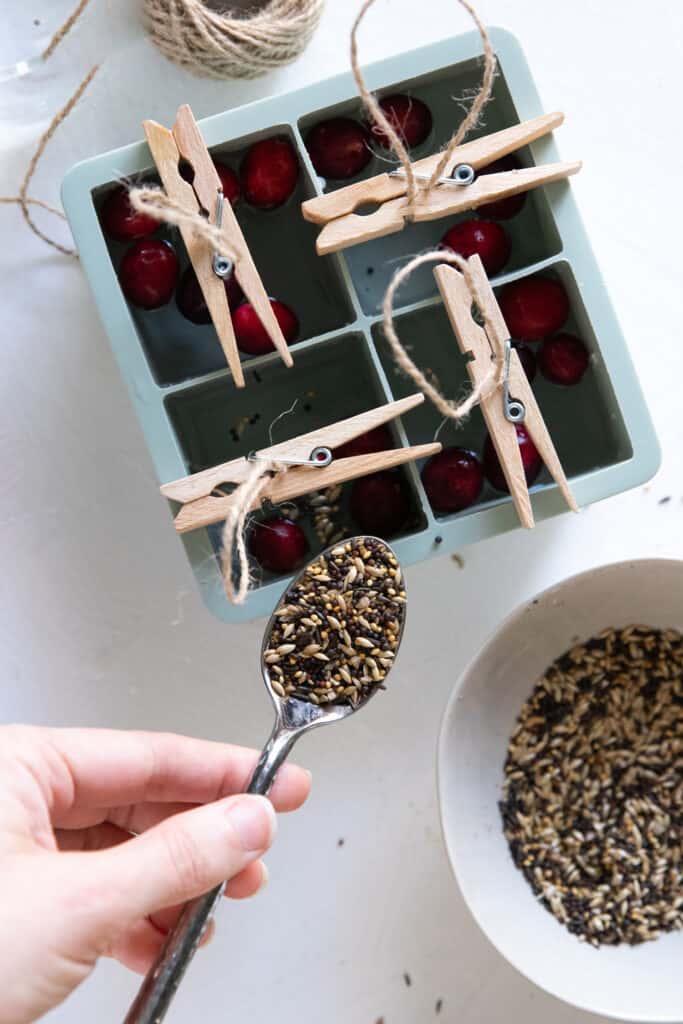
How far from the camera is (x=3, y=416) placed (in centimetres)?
93

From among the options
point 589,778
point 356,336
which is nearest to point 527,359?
point 356,336

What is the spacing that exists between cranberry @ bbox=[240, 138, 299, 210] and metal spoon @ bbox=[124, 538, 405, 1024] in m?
0.27

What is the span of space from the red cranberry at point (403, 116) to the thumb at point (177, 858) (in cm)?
50

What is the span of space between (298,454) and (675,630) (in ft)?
1.33

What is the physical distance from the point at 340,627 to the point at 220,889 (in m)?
0.20

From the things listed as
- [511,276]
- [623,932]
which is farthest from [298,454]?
[623,932]

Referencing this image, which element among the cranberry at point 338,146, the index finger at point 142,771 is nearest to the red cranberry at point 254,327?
the cranberry at point 338,146

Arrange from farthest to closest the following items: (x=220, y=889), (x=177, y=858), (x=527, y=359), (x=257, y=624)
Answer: (x=257, y=624) < (x=527, y=359) < (x=220, y=889) < (x=177, y=858)

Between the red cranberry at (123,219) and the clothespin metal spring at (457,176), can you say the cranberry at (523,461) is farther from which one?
the red cranberry at (123,219)

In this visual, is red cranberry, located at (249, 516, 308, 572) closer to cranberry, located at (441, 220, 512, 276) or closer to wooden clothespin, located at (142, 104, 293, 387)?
wooden clothespin, located at (142, 104, 293, 387)

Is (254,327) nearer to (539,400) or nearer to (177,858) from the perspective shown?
(539,400)

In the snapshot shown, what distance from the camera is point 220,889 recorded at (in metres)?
0.73

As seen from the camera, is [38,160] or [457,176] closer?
[457,176]

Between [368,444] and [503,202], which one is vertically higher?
[503,202]
